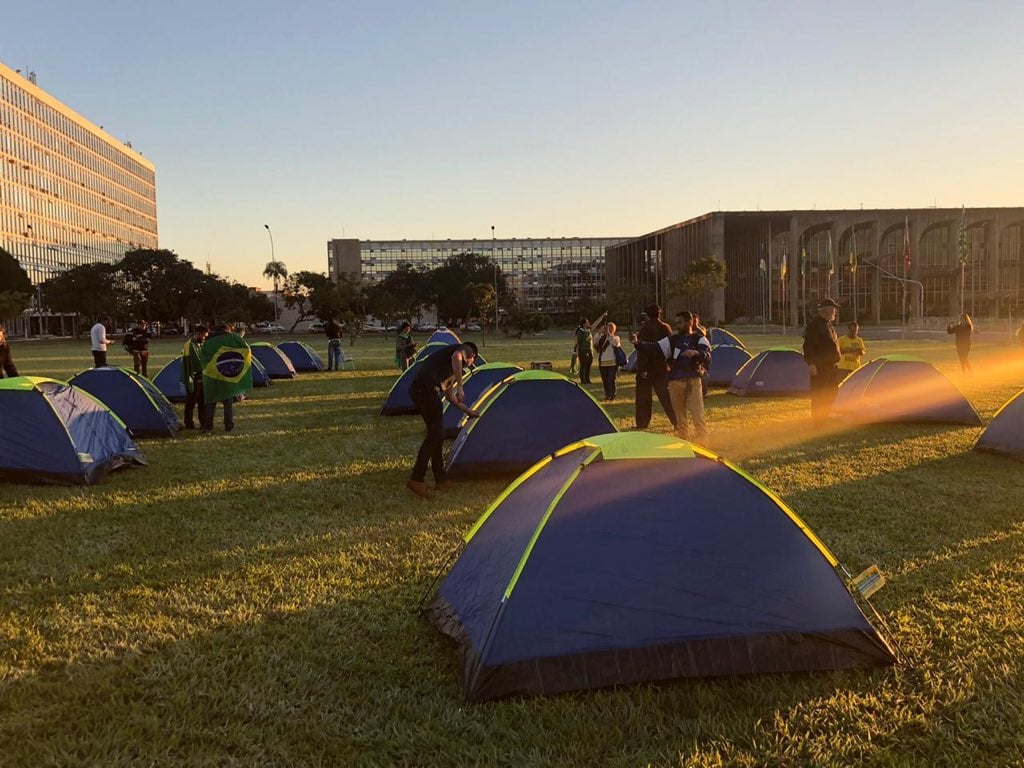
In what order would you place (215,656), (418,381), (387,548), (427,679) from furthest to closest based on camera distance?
(418,381) < (387,548) < (215,656) < (427,679)

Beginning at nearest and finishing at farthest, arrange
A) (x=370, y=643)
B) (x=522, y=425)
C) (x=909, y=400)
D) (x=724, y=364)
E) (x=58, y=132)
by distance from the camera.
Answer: (x=370, y=643) < (x=522, y=425) < (x=909, y=400) < (x=724, y=364) < (x=58, y=132)

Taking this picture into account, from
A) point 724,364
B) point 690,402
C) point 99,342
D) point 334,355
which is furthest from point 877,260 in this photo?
point 99,342

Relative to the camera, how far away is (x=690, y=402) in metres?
10.6

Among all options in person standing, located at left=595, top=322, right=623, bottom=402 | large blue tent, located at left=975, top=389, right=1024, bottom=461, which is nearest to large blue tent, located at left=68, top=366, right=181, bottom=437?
person standing, located at left=595, top=322, right=623, bottom=402

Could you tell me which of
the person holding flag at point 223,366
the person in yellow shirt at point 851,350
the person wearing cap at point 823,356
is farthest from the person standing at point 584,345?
the person holding flag at point 223,366

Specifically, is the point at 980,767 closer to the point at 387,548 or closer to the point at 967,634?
the point at 967,634

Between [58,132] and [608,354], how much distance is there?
110690mm

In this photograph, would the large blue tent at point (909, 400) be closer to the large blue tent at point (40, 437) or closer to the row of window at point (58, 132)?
the large blue tent at point (40, 437)

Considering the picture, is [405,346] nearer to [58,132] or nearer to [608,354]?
[608,354]

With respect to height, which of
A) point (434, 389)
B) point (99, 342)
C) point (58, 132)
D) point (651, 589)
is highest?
point (58, 132)

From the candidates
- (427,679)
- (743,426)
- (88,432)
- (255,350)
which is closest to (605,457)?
(427,679)

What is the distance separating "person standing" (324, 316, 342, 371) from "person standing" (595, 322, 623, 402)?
13.9 m

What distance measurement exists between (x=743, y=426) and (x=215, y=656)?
10563 mm

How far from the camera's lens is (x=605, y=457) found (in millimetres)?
4543
